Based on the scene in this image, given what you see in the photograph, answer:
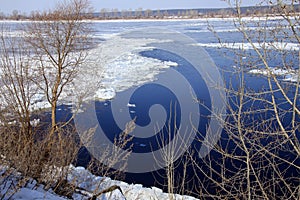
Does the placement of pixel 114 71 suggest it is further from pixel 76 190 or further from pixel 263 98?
pixel 263 98

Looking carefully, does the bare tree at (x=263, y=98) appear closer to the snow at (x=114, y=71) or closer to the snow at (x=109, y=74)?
the snow at (x=109, y=74)

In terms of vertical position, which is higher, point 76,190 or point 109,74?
point 109,74

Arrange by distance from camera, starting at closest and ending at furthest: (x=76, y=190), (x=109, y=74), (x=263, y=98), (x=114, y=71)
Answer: (x=263, y=98), (x=76, y=190), (x=109, y=74), (x=114, y=71)

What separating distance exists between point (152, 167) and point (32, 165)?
12.6 ft

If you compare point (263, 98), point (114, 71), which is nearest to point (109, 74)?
point (114, 71)

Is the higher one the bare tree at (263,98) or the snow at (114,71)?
the bare tree at (263,98)

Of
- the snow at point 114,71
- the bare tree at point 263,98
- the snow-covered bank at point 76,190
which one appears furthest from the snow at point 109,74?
the bare tree at point 263,98

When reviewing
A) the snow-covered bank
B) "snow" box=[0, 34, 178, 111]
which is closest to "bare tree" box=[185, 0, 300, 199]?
the snow-covered bank

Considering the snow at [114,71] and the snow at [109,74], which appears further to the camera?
the snow at [114,71]

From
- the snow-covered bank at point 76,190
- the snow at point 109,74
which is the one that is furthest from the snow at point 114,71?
the snow-covered bank at point 76,190

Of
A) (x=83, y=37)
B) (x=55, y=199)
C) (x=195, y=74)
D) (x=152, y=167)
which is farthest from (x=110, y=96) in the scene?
(x=55, y=199)

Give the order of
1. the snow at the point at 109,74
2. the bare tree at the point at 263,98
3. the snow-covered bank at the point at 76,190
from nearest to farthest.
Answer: the snow-covered bank at the point at 76,190
the bare tree at the point at 263,98
the snow at the point at 109,74

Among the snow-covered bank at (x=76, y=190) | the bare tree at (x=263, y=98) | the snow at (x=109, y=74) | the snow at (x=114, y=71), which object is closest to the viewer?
the snow-covered bank at (x=76, y=190)

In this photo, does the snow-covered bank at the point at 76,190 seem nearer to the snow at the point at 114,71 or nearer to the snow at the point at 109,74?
the snow at the point at 109,74
